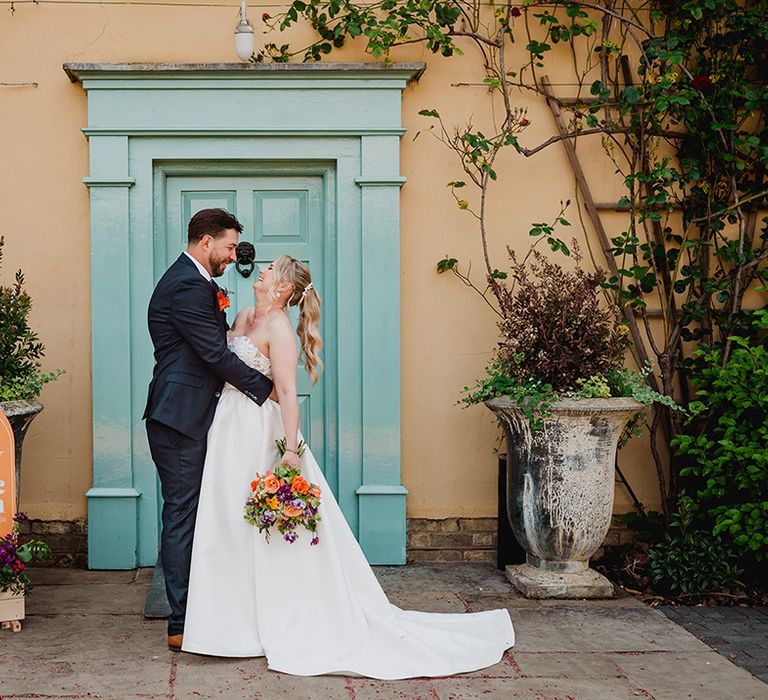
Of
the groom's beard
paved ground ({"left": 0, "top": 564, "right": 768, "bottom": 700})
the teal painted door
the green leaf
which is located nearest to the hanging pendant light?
the teal painted door

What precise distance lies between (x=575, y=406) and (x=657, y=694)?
157 cm

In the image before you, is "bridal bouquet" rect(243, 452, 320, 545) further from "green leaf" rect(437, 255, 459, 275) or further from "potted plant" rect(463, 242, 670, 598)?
"green leaf" rect(437, 255, 459, 275)

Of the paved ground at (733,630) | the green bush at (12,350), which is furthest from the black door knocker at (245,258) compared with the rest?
the paved ground at (733,630)

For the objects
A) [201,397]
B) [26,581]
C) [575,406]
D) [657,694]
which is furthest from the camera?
[575,406]

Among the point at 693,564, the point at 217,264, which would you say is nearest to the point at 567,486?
the point at 693,564

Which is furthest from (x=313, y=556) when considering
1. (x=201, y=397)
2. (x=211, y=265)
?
(x=211, y=265)

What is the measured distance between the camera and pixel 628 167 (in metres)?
5.96

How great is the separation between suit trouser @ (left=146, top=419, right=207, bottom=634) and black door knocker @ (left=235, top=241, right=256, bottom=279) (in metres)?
1.86

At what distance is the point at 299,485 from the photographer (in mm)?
4121

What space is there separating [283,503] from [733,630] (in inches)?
93.1

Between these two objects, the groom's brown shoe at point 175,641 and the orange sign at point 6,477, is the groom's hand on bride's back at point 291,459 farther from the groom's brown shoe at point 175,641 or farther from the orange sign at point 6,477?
the orange sign at point 6,477

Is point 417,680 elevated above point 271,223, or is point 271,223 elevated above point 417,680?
point 271,223

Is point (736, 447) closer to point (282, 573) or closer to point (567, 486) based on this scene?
point (567, 486)

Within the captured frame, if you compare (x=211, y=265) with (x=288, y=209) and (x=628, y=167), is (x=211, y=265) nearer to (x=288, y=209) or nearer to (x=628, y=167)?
(x=288, y=209)
